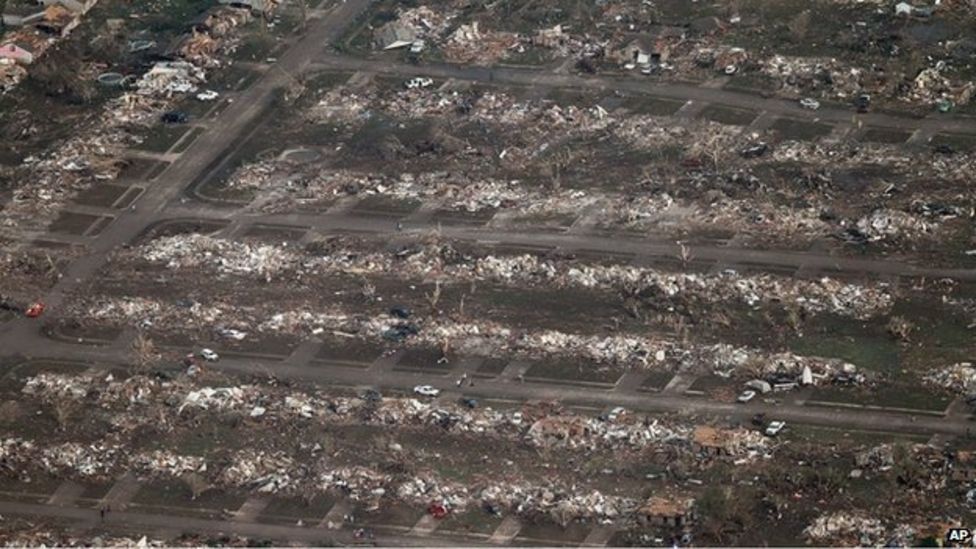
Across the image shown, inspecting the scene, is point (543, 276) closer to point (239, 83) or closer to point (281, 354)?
point (281, 354)

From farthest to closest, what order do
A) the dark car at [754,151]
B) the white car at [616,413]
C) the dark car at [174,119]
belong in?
1. the dark car at [174,119]
2. the dark car at [754,151]
3. the white car at [616,413]

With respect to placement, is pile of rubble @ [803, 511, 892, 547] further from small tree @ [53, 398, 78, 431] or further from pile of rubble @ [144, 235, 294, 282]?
small tree @ [53, 398, 78, 431]

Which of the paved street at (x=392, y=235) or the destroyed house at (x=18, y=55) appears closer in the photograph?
the paved street at (x=392, y=235)

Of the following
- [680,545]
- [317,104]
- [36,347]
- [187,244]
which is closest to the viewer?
[680,545]

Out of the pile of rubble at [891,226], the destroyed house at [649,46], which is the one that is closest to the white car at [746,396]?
the pile of rubble at [891,226]

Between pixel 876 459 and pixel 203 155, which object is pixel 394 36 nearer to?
pixel 203 155

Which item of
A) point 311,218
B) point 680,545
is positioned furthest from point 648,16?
point 680,545

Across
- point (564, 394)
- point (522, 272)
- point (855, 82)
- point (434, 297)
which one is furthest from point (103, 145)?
point (855, 82)

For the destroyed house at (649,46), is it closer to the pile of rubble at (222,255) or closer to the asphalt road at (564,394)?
the pile of rubble at (222,255)
